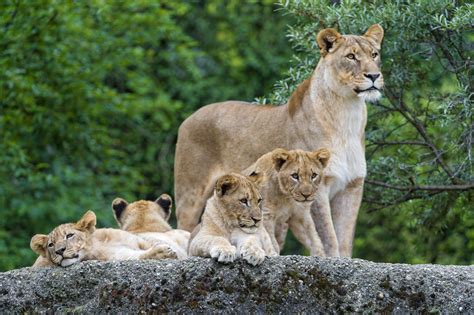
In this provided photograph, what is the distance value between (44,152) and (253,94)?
347 cm

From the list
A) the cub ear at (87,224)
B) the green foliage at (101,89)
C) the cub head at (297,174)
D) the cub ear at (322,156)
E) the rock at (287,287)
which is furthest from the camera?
the green foliage at (101,89)

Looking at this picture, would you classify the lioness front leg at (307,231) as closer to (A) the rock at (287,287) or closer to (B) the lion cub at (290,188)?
(B) the lion cub at (290,188)

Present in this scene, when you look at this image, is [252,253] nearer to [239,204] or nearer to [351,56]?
[239,204]

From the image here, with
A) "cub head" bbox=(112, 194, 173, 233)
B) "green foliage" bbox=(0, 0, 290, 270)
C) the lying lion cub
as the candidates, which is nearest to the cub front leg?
the lying lion cub

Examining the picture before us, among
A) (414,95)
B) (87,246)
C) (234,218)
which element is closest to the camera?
(234,218)

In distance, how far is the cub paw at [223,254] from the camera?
21.6ft

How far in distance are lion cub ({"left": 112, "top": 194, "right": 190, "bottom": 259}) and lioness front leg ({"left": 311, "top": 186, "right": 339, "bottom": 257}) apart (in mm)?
843

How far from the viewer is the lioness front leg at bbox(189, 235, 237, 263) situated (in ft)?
21.7

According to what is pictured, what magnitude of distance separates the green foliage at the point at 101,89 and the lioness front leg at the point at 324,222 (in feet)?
19.2

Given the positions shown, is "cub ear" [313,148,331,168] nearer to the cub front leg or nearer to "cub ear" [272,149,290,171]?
"cub ear" [272,149,290,171]

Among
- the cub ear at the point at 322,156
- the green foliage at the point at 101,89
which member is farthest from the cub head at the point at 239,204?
the green foliage at the point at 101,89

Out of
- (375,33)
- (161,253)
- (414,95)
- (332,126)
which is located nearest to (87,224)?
(161,253)

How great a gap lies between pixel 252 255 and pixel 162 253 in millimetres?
951

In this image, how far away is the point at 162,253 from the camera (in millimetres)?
7414
